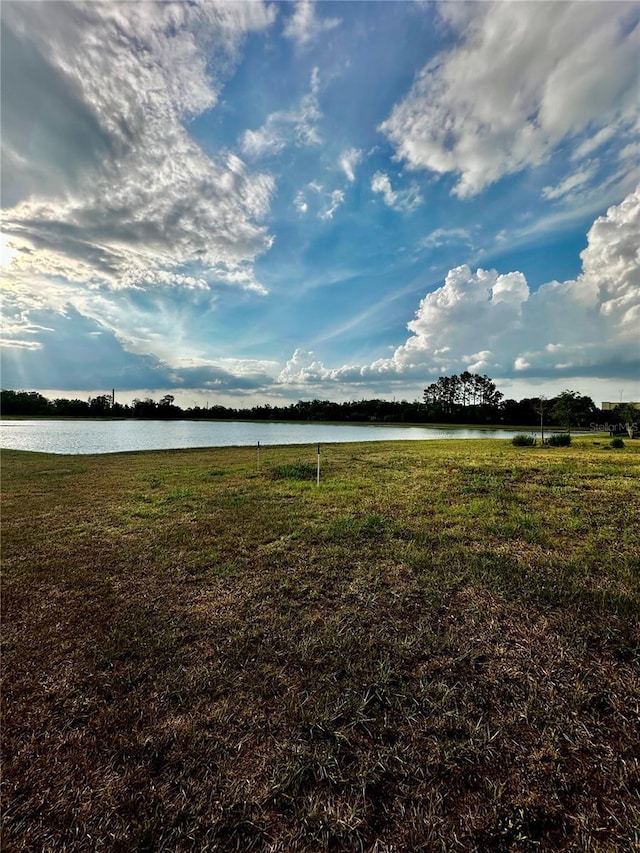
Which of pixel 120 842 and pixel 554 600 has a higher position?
pixel 554 600

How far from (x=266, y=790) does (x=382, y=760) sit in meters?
0.73

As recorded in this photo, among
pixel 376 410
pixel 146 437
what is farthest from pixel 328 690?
pixel 376 410

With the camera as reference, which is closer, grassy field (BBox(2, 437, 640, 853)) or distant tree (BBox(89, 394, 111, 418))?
grassy field (BBox(2, 437, 640, 853))

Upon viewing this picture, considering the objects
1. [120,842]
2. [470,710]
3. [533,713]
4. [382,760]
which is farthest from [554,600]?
[120,842]

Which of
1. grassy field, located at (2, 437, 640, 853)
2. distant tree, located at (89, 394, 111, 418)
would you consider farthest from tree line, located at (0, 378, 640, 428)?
grassy field, located at (2, 437, 640, 853)

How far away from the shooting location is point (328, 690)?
2.86 meters

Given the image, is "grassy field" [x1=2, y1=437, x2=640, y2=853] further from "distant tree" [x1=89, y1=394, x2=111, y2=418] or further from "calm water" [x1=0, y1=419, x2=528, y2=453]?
"distant tree" [x1=89, y1=394, x2=111, y2=418]

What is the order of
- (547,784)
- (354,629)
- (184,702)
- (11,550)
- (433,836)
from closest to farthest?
(433,836), (547,784), (184,702), (354,629), (11,550)

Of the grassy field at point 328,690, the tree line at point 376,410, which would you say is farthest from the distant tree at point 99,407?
the grassy field at point 328,690

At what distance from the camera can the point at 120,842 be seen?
1909 millimetres

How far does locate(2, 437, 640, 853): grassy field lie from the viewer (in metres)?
1.99

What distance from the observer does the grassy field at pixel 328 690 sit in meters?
1.99

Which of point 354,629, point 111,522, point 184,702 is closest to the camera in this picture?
point 184,702

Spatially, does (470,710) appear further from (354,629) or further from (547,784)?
(354,629)
